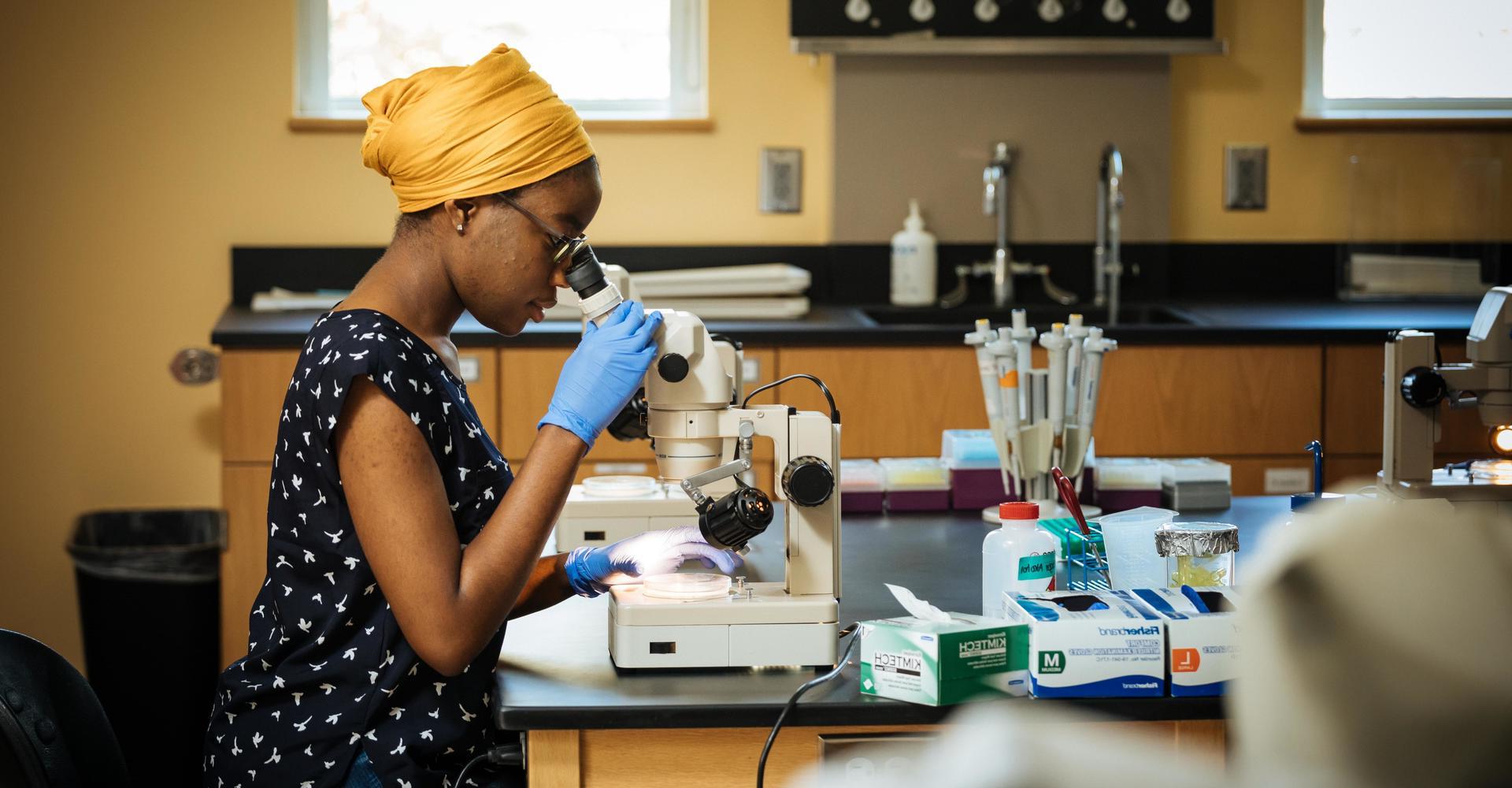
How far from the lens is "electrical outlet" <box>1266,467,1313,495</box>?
10.5 ft

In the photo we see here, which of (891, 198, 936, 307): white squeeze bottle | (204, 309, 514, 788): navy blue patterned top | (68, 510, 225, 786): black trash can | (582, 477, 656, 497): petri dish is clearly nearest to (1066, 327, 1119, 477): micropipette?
(582, 477, 656, 497): petri dish

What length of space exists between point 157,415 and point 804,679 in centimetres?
288

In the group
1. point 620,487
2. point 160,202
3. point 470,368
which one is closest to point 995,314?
point 470,368

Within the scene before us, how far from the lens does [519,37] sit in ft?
12.6

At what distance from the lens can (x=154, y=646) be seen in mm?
3385

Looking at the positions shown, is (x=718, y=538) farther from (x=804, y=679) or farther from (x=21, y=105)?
(x=21, y=105)

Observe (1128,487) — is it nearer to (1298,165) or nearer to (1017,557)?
(1017,557)

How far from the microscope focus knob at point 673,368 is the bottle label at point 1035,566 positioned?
43cm

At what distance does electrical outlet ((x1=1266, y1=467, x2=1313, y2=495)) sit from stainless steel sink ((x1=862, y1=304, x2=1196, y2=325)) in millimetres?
568

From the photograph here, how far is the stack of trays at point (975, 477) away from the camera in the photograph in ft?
7.35

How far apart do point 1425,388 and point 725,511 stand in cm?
101

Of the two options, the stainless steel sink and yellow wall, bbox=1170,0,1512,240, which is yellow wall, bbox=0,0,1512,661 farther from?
the stainless steel sink

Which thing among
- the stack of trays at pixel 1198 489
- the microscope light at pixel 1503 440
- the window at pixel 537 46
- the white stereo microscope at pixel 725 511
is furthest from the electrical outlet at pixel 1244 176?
the white stereo microscope at pixel 725 511

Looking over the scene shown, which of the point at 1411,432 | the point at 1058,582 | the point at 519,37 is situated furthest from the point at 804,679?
the point at 519,37
